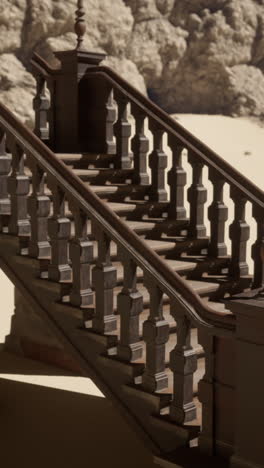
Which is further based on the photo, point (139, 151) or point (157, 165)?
point (139, 151)

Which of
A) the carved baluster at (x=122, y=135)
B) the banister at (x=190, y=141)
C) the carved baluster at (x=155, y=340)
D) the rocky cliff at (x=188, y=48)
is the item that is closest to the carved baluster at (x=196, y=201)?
the banister at (x=190, y=141)

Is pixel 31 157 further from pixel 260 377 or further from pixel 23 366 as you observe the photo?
pixel 23 366

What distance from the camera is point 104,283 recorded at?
4715 mm

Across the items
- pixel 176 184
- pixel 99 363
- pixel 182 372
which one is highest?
pixel 176 184

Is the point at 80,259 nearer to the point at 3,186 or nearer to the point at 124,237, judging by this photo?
the point at 124,237

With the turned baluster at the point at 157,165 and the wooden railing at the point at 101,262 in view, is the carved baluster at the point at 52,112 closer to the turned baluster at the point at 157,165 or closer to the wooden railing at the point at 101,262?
the turned baluster at the point at 157,165

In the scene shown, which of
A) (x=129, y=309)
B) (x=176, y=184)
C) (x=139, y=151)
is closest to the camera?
(x=129, y=309)

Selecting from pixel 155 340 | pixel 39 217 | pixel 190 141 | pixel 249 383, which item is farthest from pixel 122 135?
pixel 249 383

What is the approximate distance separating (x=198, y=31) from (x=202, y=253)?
2176 centimetres

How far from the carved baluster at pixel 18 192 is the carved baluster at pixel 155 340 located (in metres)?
1.19

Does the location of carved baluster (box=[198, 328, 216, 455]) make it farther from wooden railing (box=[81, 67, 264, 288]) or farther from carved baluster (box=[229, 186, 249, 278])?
carved baluster (box=[229, 186, 249, 278])

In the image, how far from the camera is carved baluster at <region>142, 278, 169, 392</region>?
14.7ft

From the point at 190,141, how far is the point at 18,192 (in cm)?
190

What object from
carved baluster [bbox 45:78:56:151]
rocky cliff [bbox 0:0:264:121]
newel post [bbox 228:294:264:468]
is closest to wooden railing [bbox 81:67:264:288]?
carved baluster [bbox 45:78:56:151]
